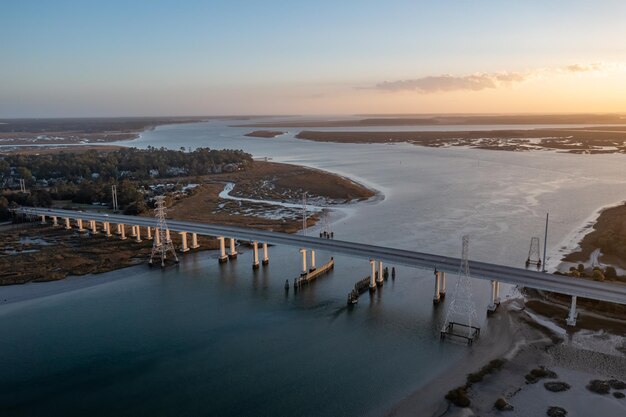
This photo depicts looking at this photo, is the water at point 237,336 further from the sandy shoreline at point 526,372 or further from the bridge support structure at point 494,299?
the bridge support structure at point 494,299

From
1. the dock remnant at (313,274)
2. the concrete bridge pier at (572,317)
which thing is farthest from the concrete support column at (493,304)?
the dock remnant at (313,274)

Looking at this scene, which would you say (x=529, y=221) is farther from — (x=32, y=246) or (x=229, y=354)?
(x=32, y=246)

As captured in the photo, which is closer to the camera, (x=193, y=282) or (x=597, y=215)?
(x=193, y=282)

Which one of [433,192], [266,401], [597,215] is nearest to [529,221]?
[597,215]

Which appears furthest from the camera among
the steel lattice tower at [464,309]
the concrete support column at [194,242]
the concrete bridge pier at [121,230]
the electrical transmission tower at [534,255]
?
the concrete bridge pier at [121,230]

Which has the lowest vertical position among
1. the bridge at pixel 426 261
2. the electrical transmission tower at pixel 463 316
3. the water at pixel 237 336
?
the water at pixel 237 336

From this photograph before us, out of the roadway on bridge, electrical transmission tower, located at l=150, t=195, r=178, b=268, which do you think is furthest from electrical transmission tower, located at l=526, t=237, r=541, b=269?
electrical transmission tower, located at l=150, t=195, r=178, b=268

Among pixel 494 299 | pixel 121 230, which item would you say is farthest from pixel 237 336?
pixel 121 230
